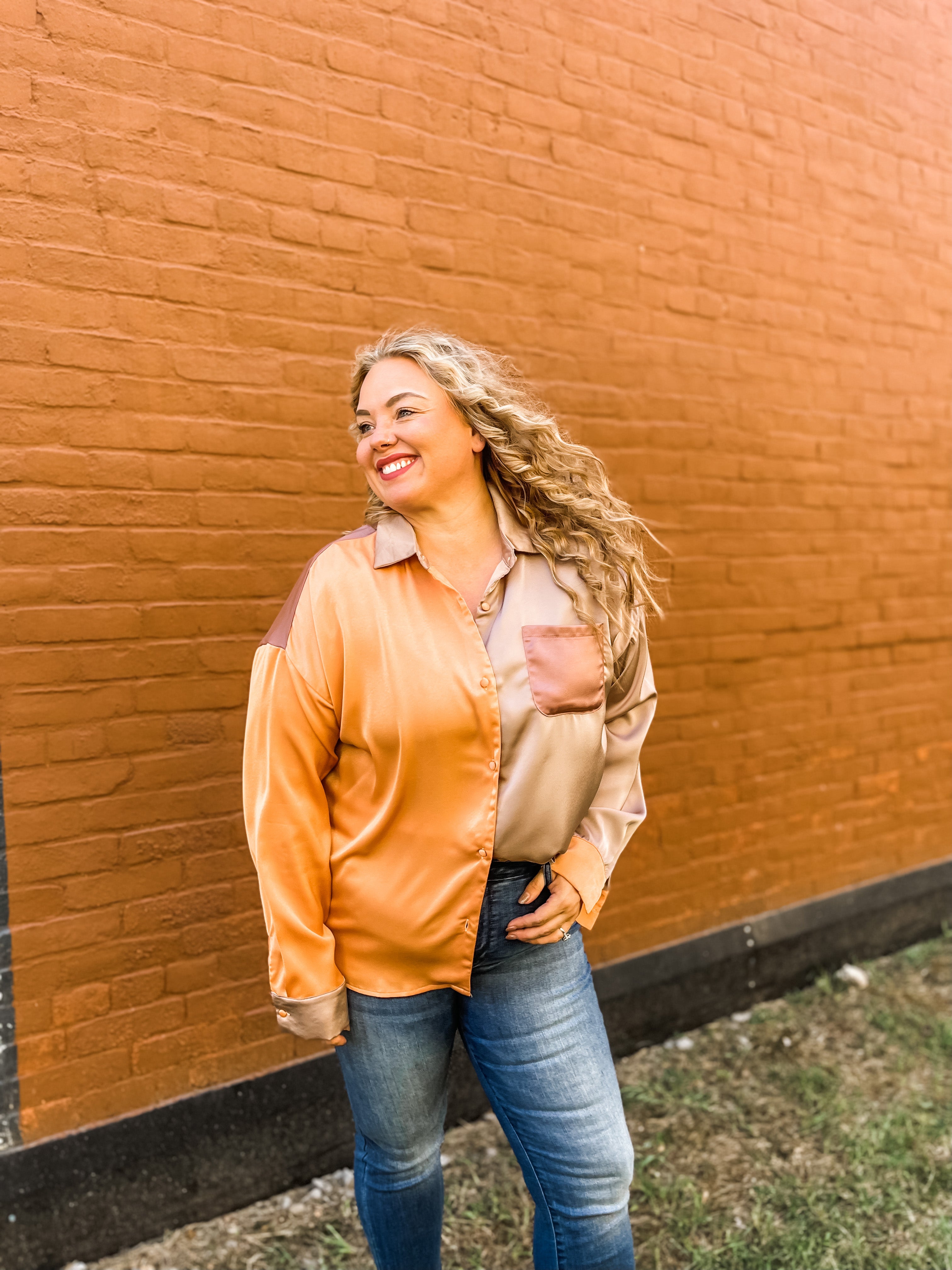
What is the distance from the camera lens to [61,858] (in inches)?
104

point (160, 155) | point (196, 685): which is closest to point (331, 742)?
point (196, 685)

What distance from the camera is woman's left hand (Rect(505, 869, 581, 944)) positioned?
1932 mm

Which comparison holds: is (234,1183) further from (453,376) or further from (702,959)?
(453,376)

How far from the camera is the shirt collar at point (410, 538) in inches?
76.6

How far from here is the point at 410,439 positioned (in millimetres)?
1964

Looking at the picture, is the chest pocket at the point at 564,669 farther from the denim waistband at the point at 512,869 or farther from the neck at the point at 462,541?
the denim waistband at the point at 512,869

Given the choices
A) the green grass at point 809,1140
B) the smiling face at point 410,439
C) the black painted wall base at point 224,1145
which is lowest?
the green grass at point 809,1140

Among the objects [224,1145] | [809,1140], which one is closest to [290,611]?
[224,1145]

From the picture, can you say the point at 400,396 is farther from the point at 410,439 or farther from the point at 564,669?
the point at 564,669

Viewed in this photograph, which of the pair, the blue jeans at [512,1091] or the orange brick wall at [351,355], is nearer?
the blue jeans at [512,1091]

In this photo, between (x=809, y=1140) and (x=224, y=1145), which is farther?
(x=809, y=1140)

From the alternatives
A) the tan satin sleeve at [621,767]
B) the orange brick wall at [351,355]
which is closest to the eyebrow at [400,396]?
the tan satin sleeve at [621,767]

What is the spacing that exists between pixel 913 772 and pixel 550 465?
11.5ft

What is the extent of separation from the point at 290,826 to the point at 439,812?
0.87 feet
